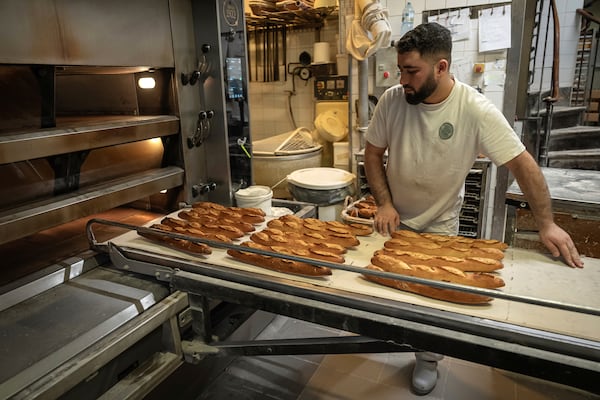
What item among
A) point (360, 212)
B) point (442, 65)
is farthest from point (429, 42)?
point (360, 212)

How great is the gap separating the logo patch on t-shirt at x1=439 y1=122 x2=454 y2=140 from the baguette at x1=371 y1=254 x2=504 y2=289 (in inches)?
30.6

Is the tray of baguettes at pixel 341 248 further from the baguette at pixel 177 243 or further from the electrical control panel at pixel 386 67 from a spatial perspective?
the electrical control panel at pixel 386 67

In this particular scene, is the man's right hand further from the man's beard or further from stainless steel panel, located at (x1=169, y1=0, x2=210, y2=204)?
stainless steel panel, located at (x1=169, y1=0, x2=210, y2=204)

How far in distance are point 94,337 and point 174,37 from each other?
1462 millimetres

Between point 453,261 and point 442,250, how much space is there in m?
0.11

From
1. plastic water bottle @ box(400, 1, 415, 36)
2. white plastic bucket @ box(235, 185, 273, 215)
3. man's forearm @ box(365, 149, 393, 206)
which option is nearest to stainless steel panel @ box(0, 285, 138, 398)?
white plastic bucket @ box(235, 185, 273, 215)

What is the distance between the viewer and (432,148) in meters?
1.94

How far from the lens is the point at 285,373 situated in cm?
248

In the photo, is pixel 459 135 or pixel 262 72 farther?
pixel 262 72

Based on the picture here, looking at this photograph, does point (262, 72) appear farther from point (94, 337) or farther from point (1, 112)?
point (94, 337)

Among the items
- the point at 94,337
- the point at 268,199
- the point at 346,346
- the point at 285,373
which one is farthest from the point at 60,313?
the point at 285,373

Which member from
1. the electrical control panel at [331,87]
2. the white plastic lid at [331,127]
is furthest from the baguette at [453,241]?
the electrical control panel at [331,87]

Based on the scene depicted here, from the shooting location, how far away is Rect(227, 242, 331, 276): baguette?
4.61ft

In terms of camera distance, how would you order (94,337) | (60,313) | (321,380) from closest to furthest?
1. (94,337)
2. (60,313)
3. (321,380)
